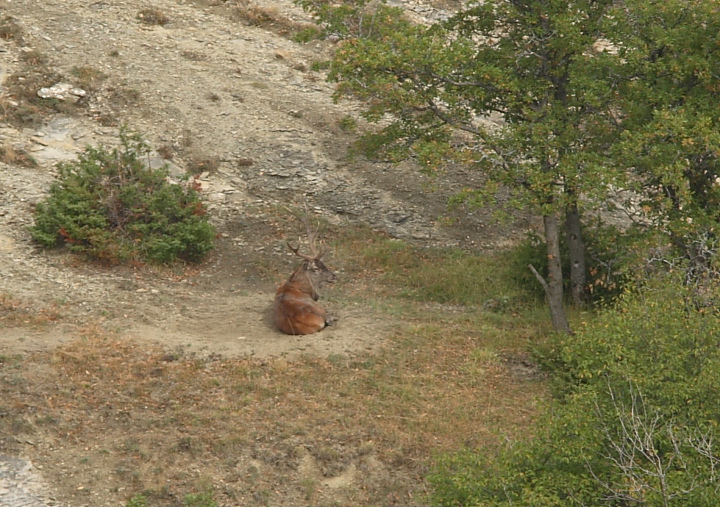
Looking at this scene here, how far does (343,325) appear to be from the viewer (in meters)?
17.3

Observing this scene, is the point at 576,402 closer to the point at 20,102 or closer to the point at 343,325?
the point at 343,325

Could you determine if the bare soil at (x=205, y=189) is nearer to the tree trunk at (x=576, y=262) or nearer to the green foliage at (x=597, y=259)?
the green foliage at (x=597, y=259)

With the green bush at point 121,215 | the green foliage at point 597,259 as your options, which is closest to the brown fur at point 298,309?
the green bush at point 121,215

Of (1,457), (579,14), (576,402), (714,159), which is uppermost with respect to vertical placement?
(579,14)

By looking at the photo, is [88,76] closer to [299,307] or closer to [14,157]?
[14,157]

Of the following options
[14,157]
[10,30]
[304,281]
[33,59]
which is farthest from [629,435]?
[10,30]

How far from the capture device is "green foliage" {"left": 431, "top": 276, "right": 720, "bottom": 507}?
1007cm

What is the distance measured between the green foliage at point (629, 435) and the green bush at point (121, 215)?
9.06m

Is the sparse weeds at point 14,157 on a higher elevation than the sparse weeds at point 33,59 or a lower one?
lower

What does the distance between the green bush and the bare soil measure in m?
0.38

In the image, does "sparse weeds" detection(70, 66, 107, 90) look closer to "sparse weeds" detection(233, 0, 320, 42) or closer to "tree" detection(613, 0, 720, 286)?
"sparse weeds" detection(233, 0, 320, 42)

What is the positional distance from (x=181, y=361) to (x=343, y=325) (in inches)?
117

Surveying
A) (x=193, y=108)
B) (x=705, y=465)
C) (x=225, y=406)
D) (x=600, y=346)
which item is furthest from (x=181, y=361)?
(x=193, y=108)

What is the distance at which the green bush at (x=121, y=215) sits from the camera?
19.1m
